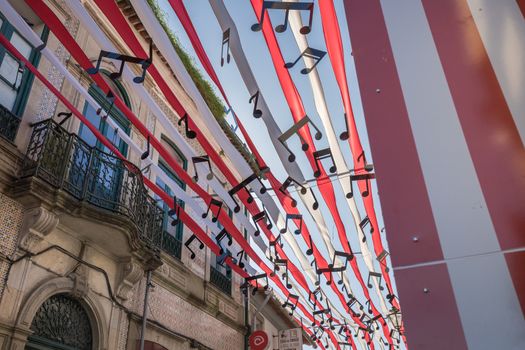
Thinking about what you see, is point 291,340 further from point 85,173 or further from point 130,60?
point 130,60

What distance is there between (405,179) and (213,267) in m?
9.55

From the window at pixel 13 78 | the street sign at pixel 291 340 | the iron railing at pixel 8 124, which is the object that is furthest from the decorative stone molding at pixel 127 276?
the street sign at pixel 291 340

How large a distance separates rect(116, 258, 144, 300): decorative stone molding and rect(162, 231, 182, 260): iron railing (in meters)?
1.38

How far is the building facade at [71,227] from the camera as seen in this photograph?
571 cm

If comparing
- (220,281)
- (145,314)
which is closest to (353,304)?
(220,281)

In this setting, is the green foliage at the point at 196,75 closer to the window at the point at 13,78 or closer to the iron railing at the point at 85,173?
the iron railing at the point at 85,173

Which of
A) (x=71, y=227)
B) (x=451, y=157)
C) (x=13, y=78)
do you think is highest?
(x=13, y=78)

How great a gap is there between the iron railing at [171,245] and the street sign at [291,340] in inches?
198

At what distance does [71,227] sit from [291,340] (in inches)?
321

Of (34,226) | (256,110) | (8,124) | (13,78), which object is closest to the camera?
(256,110)

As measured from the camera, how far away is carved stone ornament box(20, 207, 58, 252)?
5.79m

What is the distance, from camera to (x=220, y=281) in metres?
11.3

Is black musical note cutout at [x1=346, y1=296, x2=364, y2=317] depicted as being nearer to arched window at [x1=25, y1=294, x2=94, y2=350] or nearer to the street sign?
the street sign

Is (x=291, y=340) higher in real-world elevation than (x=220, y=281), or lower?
lower
